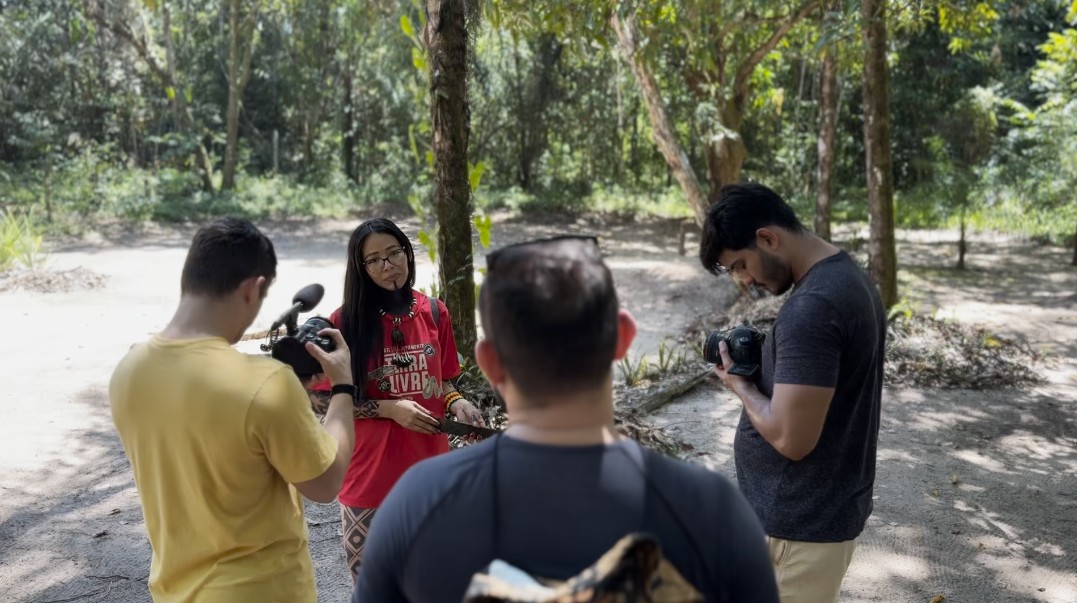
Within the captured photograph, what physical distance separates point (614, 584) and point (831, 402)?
1.39m

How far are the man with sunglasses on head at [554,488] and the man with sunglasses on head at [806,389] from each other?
99cm

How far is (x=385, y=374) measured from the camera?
293cm

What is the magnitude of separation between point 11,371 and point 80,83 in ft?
60.2

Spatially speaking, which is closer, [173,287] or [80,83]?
[173,287]

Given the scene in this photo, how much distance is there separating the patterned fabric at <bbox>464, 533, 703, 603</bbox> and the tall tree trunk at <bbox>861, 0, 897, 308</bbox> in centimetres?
802

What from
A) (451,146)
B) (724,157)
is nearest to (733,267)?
(451,146)

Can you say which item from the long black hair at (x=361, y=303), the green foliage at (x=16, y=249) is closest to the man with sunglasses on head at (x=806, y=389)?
the long black hair at (x=361, y=303)

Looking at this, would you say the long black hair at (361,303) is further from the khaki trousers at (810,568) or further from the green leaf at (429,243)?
the green leaf at (429,243)

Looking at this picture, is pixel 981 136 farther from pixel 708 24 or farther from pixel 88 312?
pixel 88 312

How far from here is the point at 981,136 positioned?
827 inches

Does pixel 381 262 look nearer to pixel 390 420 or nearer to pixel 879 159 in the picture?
pixel 390 420

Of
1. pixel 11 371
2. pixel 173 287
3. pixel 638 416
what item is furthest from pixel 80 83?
pixel 638 416

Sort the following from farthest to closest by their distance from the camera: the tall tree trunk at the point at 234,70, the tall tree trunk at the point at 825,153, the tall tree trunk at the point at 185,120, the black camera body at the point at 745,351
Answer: the tall tree trunk at the point at 185,120 → the tall tree trunk at the point at 234,70 → the tall tree trunk at the point at 825,153 → the black camera body at the point at 745,351

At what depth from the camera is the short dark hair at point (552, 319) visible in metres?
1.18
